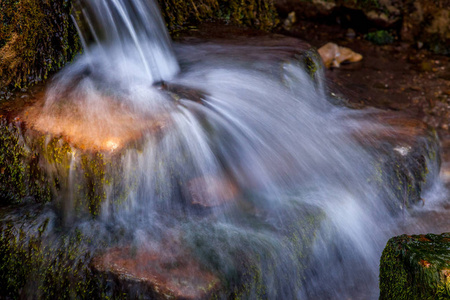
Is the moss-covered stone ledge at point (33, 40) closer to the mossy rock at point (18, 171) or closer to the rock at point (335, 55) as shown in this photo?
the mossy rock at point (18, 171)

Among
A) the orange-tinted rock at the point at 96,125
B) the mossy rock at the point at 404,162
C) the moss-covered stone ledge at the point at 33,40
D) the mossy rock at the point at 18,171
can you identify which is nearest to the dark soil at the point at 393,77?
the mossy rock at the point at 404,162

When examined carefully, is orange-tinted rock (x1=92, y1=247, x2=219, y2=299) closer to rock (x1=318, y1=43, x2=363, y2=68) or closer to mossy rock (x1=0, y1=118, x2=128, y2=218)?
mossy rock (x1=0, y1=118, x2=128, y2=218)

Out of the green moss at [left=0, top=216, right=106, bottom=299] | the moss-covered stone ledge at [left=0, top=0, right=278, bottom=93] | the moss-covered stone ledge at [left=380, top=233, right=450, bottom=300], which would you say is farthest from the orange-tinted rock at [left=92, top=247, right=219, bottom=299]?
the moss-covered stone ledge at [left=0, top=0, right=278, bottom=93]

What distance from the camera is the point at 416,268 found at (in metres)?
2.43

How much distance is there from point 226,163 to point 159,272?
106 cm

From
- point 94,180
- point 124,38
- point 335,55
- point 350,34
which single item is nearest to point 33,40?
point 124,38

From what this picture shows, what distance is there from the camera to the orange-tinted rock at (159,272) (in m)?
2.64

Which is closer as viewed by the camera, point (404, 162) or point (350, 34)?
point (404, 162)

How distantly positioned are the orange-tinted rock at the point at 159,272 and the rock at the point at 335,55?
361 centimetres

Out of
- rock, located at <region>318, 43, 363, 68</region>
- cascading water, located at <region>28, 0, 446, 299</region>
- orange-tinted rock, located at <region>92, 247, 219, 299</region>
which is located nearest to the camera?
orange-tinted rock, located at <region>92, 247, 219, 299</region>

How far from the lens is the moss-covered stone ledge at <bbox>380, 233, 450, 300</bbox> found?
2.34m

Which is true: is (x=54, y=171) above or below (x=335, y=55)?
above

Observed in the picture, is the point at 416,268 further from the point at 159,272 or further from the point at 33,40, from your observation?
the point at 33,40

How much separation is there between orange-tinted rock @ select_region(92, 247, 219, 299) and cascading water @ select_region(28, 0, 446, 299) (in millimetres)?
61
